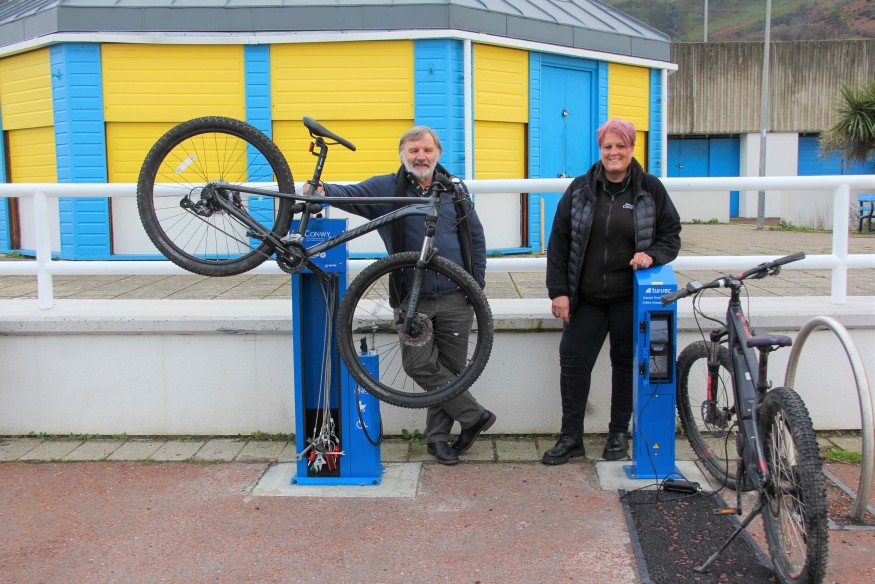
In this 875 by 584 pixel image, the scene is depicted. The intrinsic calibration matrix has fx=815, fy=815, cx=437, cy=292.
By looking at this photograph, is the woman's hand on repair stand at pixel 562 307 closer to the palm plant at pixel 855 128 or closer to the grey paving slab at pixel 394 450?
the grey paving slab at pixel 394 450

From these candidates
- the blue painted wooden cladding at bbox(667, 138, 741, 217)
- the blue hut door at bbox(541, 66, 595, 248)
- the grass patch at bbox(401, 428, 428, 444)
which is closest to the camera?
the grass patch at bbox(401, 428, 428, 444)

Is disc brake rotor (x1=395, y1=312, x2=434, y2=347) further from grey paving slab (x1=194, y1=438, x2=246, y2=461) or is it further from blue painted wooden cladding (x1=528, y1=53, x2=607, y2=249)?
blue painted wooden cladding (x1=528, y1=53, x2=607, y2=249)

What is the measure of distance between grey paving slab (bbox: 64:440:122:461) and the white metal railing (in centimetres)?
104

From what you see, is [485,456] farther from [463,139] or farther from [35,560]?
[463,139]

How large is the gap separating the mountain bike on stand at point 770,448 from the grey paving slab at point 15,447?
4.18 m

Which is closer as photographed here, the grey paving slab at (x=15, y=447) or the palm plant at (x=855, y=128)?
the grey paving slab at (x=15, y=447)

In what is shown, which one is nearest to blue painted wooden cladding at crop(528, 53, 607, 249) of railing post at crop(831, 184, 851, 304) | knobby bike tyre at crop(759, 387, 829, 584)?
railing post at crop(831, 184, 851, 304)

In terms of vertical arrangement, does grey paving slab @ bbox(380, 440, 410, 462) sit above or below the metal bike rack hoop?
below

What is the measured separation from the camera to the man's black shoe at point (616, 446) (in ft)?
16.6

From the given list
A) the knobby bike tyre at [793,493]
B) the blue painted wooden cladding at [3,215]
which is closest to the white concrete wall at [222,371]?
the knobby bike tyre at [793,493]

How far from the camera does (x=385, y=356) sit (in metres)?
5.41

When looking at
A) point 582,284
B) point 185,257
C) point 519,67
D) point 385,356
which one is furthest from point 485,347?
point 519,67

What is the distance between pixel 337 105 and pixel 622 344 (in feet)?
26.9

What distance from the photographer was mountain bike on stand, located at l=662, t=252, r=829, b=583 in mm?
3199
